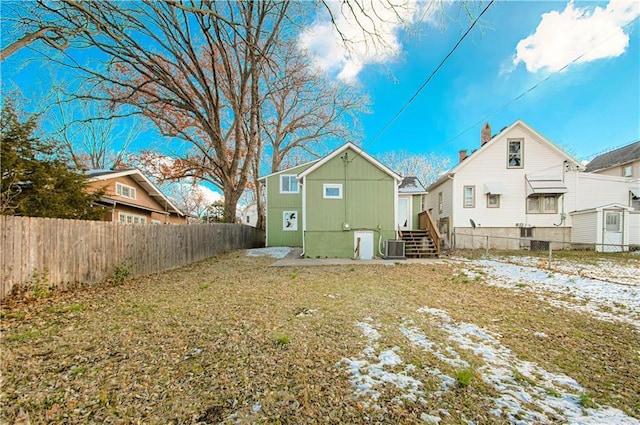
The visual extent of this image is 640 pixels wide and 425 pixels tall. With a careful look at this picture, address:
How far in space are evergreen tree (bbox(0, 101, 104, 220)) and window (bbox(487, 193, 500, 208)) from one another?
1778 cm

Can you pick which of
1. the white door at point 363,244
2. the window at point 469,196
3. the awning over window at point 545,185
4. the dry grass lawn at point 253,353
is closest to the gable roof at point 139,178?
the dry grass lawn at point 253,353

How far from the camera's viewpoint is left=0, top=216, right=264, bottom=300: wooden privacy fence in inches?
182

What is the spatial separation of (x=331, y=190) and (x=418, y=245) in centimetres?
487

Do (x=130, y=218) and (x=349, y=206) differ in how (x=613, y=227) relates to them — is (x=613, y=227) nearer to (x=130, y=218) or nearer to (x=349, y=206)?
(x=349, y=206)

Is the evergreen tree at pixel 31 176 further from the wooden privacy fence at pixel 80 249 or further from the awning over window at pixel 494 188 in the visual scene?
the awning over window at pixel 494 188

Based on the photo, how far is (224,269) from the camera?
9.07 metres

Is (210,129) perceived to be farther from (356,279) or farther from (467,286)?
(467,286)

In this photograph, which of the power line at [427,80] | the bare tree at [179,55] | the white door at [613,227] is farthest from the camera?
the white door at [613,227]

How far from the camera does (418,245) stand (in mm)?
12727

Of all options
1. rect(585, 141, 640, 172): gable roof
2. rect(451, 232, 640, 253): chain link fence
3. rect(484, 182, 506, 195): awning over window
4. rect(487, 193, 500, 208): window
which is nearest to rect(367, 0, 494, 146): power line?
rect(484, 182, 506, 195): awning over window

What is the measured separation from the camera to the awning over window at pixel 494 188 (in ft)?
48.3

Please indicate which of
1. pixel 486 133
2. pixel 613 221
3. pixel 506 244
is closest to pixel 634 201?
pixel 613 221

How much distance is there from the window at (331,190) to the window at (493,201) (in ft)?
29.7

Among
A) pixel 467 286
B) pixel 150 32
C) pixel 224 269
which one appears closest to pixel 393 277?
pixel 467 286
